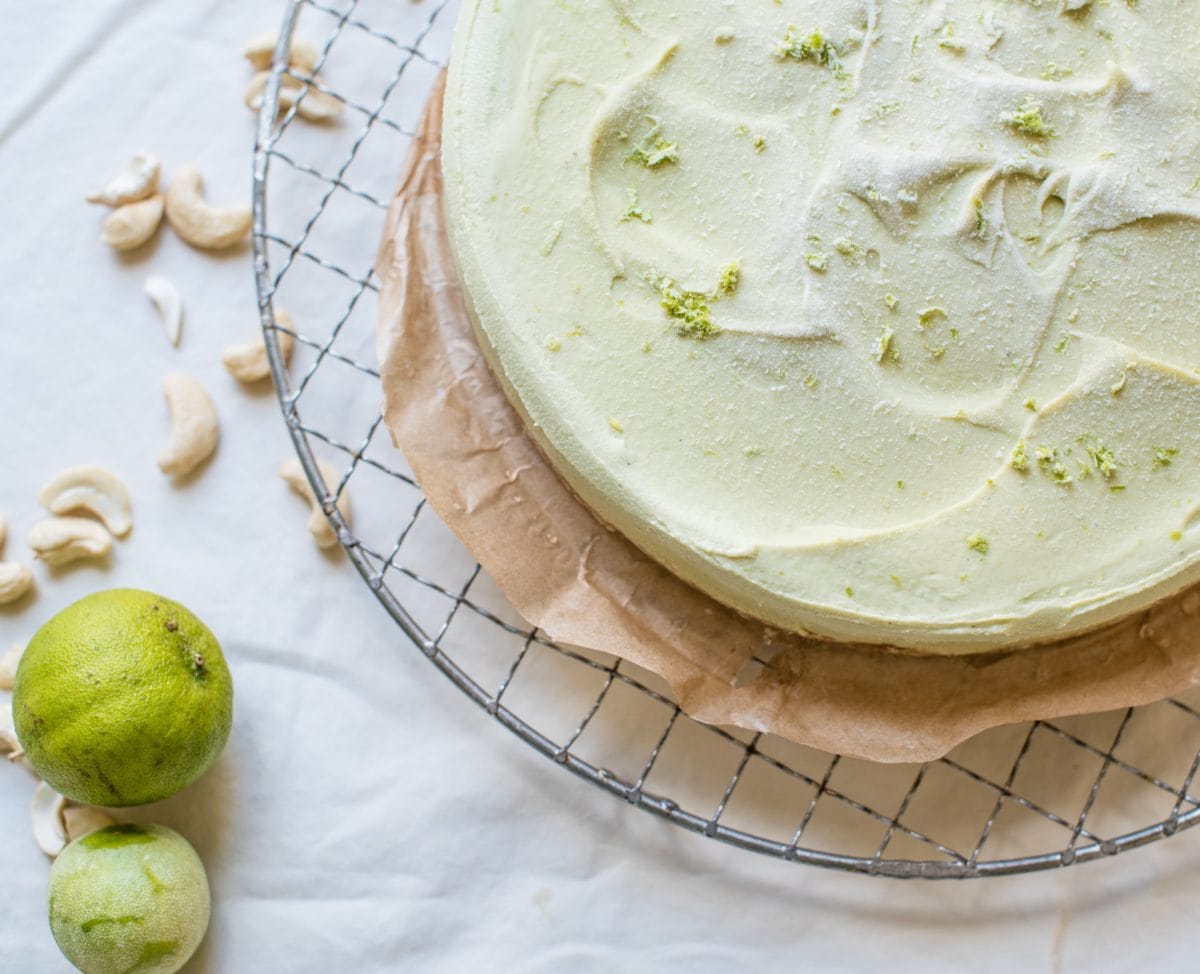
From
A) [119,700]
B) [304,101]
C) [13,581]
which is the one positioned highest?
[304,101]

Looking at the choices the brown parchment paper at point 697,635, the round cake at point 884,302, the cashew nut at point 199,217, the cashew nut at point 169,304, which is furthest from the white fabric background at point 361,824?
the round cake at point 884,302

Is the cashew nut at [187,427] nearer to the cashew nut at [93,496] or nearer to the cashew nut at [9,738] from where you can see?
the cashew nut at [93,496]

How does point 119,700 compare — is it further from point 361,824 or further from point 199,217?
point 199,217

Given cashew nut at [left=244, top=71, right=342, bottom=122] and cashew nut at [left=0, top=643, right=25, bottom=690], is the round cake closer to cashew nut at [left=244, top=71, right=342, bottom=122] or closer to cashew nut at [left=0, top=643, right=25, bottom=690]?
cashew nut at [left=244, top=71, right=342, bottom=122]

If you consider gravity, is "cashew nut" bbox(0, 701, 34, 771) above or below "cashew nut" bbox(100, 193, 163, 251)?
below

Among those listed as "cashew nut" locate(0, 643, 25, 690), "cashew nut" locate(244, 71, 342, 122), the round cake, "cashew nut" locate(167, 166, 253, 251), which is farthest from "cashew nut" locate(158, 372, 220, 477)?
the round cake

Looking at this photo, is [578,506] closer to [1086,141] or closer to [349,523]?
[349,523]

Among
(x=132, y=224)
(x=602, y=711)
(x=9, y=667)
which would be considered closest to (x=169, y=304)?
(x=132, y=224)
